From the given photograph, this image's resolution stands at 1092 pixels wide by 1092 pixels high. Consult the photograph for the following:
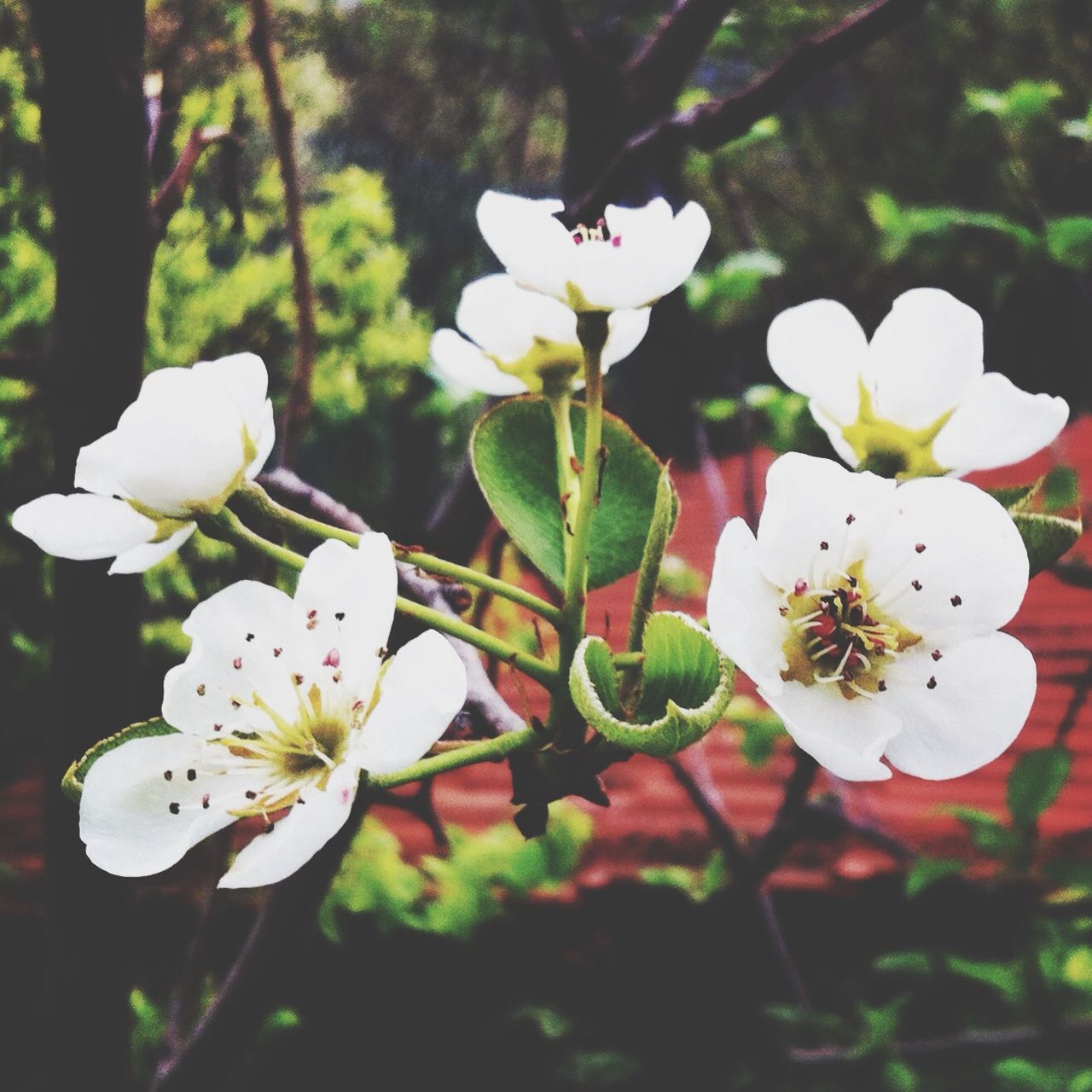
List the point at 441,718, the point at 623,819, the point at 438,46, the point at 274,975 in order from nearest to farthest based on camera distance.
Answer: the point at 441,718 → the point at 274,975 → the point at 623,819 → the point at 438,46

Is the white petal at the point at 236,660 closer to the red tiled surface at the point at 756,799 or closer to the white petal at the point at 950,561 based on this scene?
the white petal at the point at 950,561

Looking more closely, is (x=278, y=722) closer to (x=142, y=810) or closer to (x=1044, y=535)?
(x=142, y=810)

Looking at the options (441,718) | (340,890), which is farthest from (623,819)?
(441,718)

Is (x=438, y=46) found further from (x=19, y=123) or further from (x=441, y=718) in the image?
(x=441, y=718)

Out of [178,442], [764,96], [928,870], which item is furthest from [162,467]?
[928,870]

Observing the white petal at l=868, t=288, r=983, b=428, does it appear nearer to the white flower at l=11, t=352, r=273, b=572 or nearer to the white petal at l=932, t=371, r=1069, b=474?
the white petal at l=932, t=371, r=1069, b=474

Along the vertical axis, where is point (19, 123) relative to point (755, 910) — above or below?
above
